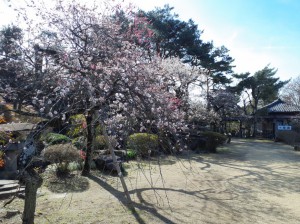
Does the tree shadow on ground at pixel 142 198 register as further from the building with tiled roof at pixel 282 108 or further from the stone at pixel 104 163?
the building with tiled roof at pixel 282 108

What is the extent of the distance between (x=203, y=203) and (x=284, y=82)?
29662 millimetres

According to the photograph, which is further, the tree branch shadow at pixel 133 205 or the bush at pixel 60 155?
the bush at pixel 60 155

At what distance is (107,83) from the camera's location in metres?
5.17

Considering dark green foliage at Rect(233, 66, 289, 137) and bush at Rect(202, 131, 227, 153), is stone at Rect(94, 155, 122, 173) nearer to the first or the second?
bush at Rect(202, 131, 227, 153)

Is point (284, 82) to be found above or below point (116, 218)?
above

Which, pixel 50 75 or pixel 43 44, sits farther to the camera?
pixel 43 44

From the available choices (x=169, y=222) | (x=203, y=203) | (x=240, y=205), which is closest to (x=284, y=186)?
(x=240, y=205)

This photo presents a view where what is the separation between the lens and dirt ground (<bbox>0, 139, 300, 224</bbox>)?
514cm

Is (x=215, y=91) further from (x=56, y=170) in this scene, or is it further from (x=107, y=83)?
(x=107, y=83)

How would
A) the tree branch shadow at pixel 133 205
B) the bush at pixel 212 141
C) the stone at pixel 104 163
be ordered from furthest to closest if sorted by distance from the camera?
the bush at pixel 212 141 → the stone at pixel 104 163 → the tree branch shadow at pixel 133 205

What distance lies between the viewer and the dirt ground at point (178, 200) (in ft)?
16.9

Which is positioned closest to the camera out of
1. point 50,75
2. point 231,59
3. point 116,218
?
point 50,75

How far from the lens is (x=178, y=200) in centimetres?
626

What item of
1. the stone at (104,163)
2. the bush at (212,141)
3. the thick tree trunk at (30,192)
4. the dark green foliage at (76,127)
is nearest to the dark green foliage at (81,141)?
the dark green foliage at (76,127)
